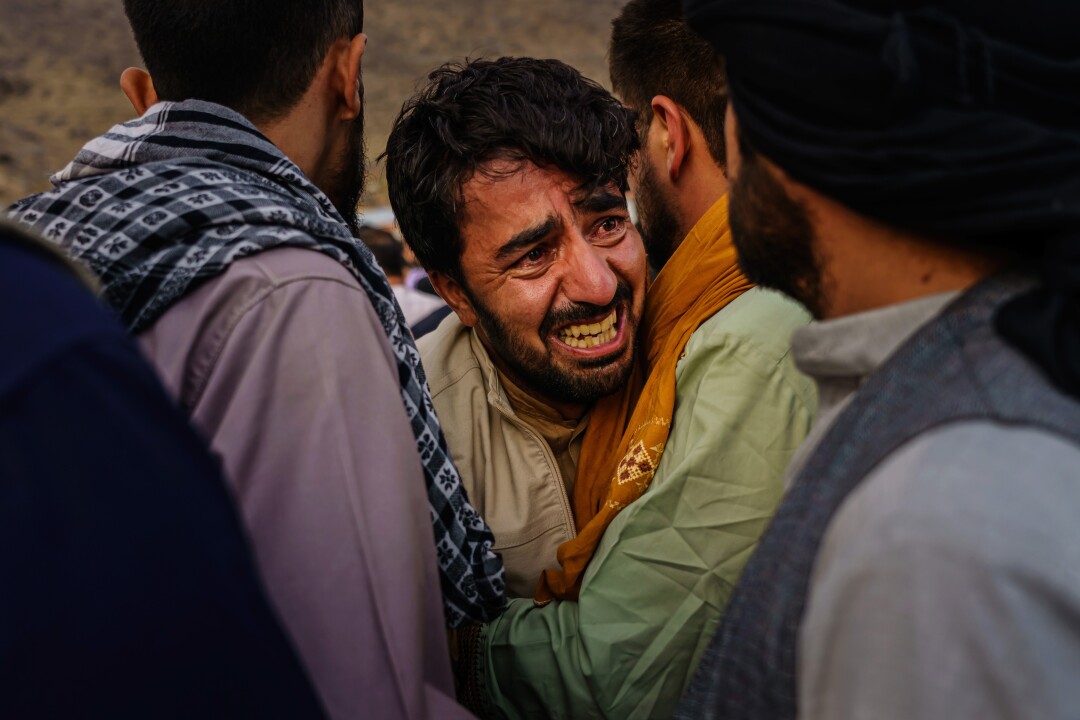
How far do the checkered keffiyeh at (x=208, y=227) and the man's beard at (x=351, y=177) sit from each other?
0.28 meters

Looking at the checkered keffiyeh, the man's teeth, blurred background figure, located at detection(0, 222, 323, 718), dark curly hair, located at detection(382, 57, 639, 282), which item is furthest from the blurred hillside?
blurred background figure, located at detection(0, 222, 323, 718)

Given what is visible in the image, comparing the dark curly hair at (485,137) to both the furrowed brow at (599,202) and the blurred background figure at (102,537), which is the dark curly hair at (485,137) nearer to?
the furrowed brow at (599,202)

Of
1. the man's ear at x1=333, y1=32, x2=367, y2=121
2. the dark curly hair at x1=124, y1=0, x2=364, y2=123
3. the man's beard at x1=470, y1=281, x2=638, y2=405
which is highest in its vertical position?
the dark curly hair at x1=124, y1=0, x2=364, y2=123

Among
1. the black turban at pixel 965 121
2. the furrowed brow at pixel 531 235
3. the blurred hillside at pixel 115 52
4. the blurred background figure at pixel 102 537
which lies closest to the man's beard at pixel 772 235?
the black turban at pixel 965 121

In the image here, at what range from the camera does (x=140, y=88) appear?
2.05 m

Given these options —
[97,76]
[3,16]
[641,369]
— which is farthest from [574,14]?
[641,369]

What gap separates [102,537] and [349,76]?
4.37ft

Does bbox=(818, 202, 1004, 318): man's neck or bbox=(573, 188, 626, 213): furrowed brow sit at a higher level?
bbox=(818, 202, 1004, 318): man's neck

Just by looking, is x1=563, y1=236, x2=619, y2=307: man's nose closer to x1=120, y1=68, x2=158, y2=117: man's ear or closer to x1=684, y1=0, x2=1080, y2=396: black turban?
x1=120, y1=68, x2=158, y2=117: man's ear

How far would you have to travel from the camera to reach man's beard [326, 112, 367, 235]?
2152mm

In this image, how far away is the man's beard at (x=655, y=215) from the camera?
2639 millimetres

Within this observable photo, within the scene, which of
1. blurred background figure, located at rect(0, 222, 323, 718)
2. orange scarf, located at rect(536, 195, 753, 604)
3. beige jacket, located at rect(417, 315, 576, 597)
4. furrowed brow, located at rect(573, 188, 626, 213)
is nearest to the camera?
blurred background figure, located at rect(0, 222, 323, 718)

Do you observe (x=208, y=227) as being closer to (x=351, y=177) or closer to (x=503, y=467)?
(x=351, y=177)

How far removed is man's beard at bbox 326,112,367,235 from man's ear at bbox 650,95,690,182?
776mm
